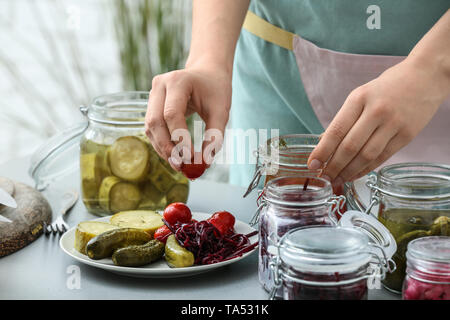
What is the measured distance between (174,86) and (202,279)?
1.09ft

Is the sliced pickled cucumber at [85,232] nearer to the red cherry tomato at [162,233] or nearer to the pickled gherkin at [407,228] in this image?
the red cherry tomato at [162,233]

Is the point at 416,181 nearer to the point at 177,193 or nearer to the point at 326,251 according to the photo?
the point at 326,251

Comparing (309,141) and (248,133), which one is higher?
(309,141)

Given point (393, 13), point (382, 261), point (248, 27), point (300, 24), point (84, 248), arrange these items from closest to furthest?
point (382, 261)
point (84, 248)
point (393, 13)
point (300, 24)
point (248, 27)

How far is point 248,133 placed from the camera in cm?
148

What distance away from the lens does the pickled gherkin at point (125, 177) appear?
3.77 ft

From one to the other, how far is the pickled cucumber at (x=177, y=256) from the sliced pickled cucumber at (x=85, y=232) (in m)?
0.13

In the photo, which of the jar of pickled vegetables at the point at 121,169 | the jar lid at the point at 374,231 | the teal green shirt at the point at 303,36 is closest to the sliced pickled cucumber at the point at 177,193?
the jar of pickled vegetables at the point at 121,169

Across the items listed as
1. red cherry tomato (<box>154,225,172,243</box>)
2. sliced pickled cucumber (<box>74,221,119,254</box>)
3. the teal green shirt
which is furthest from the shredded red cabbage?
the teal green shirt

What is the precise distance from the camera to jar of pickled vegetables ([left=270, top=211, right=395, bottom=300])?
0.66 metres

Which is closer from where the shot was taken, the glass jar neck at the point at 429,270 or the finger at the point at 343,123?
the glass jar neck at the point at 429,270

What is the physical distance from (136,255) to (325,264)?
12.7 inches

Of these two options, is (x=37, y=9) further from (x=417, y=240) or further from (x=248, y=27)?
(x=417, y=240)

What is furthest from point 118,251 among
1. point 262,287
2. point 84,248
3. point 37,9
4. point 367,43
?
point 37,9
